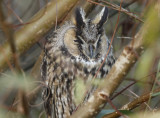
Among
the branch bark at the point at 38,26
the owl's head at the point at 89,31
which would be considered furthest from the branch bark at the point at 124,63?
the branch bark at the point at 38,26

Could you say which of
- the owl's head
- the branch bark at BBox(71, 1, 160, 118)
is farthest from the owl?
the branch bark at BBox(71, 1, 160, 118)

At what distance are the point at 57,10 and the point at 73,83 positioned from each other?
447mm

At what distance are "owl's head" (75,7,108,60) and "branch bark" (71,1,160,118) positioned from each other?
2.22 feet

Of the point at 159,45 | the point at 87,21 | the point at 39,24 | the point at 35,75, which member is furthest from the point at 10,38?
the point at 35,75

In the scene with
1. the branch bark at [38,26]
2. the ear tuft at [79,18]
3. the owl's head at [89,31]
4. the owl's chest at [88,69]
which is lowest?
the owl's chest at [88,69]

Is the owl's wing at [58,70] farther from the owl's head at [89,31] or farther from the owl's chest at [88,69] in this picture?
the owl's head at [89,31]

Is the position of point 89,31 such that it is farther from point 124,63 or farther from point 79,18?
point 124,63

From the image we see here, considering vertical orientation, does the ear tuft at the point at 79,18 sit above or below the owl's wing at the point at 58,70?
above

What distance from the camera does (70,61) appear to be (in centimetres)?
174

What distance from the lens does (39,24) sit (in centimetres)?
166

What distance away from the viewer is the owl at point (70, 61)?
1530 mm

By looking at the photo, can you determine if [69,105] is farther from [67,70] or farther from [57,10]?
[57,10]

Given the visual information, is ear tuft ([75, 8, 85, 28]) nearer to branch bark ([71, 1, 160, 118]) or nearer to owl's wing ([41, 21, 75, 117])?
owl's wing ([41, 21, 75, 117])

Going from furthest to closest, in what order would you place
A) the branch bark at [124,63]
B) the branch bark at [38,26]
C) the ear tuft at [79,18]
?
the branch bark at [38,26] < the ear tuft at [79,18] < the branch bark at [124,63]
